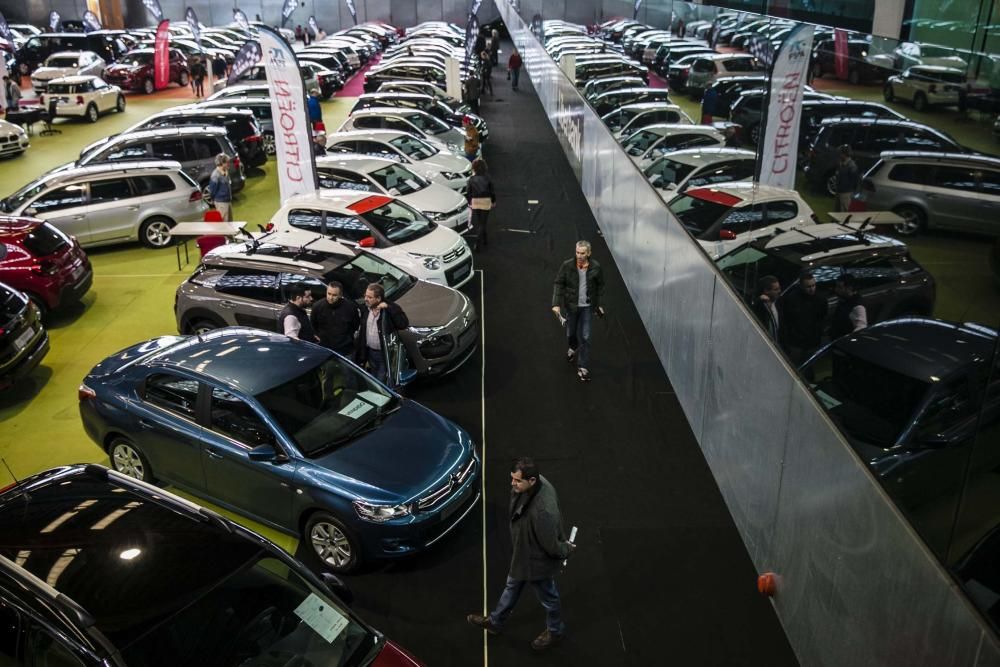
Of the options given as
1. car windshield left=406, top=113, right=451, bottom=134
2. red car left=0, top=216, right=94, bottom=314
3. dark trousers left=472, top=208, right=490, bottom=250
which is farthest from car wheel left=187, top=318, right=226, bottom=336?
car windshield left=406, top=113, right=451, bottom=134

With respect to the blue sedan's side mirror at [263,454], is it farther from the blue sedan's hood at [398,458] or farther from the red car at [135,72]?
the red car at [135,72]

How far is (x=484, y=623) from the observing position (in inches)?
260

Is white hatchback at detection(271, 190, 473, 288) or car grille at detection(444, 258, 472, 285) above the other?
white hatchback at detection(271, 190, 473, 288)

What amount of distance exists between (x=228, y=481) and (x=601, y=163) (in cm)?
1168

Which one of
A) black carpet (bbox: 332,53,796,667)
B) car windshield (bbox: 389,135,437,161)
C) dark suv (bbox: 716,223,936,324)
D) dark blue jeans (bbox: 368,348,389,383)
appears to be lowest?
black carpet (bbox: 332,53,796,667)

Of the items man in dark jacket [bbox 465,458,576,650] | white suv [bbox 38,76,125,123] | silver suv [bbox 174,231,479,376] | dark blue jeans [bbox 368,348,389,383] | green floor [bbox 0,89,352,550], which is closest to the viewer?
man in dark jacket [bbox 465,458,576,650]

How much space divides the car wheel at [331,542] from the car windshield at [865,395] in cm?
392

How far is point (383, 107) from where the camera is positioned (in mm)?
23234

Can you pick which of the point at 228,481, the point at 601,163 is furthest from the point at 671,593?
the point at 601,163

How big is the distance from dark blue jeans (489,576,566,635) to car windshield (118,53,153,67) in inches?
1382

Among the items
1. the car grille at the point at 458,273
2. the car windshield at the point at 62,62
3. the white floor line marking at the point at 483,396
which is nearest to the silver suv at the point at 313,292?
the white floor line marking at the point at 483,396

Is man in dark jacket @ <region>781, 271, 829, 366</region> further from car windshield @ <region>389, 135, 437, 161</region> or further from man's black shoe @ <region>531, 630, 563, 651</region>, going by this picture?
car windshield @ <region>389, 135, 437, 161</region>

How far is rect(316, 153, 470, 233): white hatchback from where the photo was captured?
15594 millimetres

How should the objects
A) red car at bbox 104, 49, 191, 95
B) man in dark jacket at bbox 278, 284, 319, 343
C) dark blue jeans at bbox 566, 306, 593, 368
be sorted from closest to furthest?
man in dark jacket at bbox 278, 284, 319, 343
dark blue jeans at bbox 566, 306, 593, 368
red car at bbox 104, 49, 191, 95
